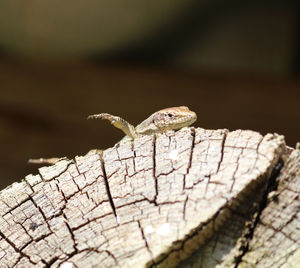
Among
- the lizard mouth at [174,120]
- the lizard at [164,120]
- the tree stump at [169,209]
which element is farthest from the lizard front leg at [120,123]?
the tree stump at [169,209]

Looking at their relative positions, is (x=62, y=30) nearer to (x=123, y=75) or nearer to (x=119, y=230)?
(x=123, y=75)

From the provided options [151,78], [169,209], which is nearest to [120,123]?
[169,209]

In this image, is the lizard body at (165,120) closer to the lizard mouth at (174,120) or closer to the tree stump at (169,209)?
the lizard mouth at (174,120)

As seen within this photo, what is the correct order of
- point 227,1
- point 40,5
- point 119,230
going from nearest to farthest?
point 119,230, point 40,5, point 227,1

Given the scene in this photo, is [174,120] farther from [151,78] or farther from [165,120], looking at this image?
[151,78]

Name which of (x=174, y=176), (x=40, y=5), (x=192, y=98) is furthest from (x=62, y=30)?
(x=174, y=176)

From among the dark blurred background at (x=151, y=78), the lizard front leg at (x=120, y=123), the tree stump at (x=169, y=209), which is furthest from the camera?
the dark blurred background at (x=151, y=78)
